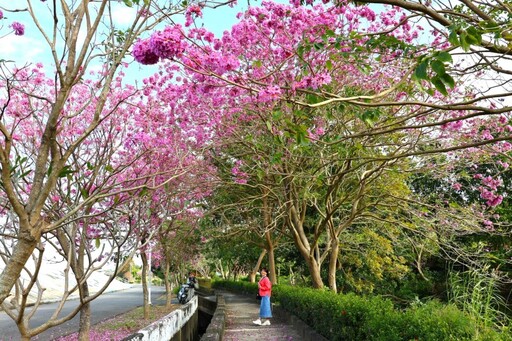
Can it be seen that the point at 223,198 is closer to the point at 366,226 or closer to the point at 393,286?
the point at 366,226

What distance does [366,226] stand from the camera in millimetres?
18641

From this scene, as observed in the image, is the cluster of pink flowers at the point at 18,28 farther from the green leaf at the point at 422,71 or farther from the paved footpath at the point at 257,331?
the paved footpath at the point at 257,331

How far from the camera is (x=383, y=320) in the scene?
226 inches

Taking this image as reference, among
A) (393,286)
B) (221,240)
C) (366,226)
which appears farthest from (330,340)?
(393,286)

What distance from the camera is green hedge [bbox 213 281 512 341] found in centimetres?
445

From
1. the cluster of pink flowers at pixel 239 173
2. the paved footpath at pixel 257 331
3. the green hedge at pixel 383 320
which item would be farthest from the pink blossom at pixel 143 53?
the paved footpath at pixel 257 331

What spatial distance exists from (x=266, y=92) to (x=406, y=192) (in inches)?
485

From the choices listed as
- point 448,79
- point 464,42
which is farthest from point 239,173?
point 448,79

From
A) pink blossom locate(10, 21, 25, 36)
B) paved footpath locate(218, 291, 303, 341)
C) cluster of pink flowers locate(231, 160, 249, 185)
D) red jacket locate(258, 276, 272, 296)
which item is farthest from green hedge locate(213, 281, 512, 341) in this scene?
pink blossom locate(10, 21, 25, 36)

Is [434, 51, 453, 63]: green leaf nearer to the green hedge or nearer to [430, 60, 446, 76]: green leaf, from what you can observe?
[430, 60, 446, 76]: green leaf

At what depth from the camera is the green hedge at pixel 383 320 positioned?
14.6 feet

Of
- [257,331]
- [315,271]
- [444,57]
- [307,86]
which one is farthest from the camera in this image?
[315,271]

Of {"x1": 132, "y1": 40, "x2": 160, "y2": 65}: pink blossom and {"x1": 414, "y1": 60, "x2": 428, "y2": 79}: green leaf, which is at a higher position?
{"x1": 132, "y1": 40, "x2": 160, "y2": 65}: pink blossom

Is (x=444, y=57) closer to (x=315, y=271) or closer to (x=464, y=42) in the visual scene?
(x=464, y=42)
